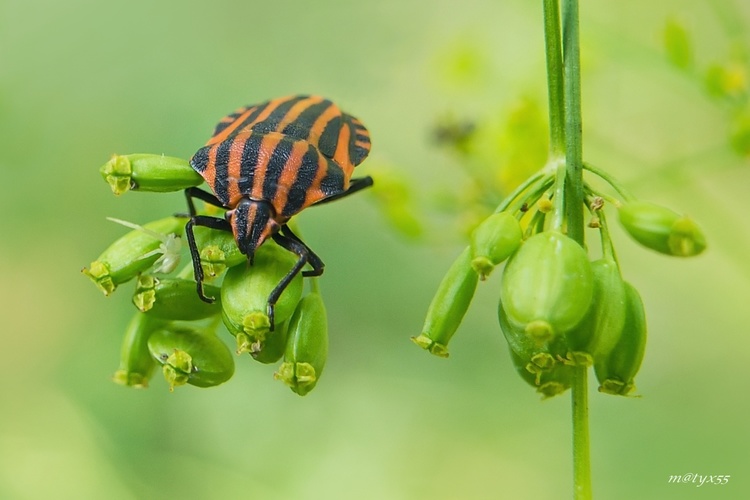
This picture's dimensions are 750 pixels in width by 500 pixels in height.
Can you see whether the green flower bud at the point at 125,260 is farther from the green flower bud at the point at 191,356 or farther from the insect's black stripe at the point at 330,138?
the insect's black stripe at the point at 330,138

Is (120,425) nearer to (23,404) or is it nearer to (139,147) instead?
(23,404)

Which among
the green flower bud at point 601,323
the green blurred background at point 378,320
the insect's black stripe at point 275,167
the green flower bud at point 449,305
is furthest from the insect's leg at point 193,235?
the green blurred background at point 378,320

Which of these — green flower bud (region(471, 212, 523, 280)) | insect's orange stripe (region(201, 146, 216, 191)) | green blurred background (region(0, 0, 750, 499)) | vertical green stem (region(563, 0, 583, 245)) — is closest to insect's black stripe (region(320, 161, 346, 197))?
insect's orange stripe (region(201, 146, 216, 191))

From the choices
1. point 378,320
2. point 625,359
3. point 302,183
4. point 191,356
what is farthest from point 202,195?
point 378,320

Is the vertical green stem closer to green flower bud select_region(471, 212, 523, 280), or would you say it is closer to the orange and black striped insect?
green flower bud select_region(471, 212, 523, 280)

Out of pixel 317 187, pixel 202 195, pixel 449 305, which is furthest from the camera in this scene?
pixel 202 195

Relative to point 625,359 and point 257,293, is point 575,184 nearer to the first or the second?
point 625,359

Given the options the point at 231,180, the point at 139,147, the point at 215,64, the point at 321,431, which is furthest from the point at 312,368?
the point at 215,64
